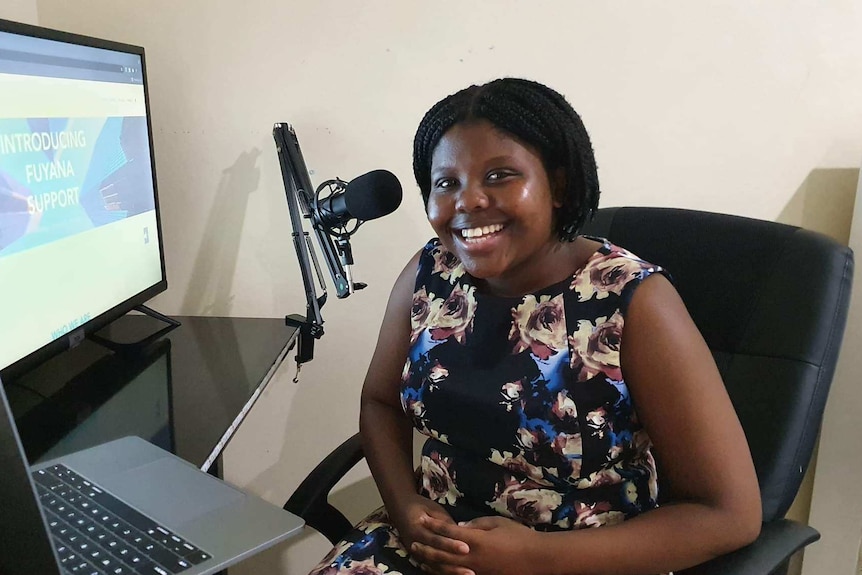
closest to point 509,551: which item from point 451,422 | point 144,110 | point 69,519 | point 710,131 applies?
point 451,422

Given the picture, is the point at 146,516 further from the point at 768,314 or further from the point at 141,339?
the point at 768,314

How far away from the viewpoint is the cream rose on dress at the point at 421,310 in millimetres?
1172

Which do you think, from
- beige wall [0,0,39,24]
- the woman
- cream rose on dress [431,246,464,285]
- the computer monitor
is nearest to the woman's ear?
the woman

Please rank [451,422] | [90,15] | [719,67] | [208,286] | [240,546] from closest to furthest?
[240,546] → [451,422] → [719,67] → [90,15] → [208,286]

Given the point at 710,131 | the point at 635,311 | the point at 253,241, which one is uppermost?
the point at 710,131

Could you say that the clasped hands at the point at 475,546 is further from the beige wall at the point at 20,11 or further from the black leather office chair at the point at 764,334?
the beige wall at the point at 20,11

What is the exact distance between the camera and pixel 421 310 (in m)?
1.19

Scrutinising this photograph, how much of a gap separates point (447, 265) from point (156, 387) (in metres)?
0.54

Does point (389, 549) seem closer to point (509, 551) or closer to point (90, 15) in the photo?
point (509, 551)

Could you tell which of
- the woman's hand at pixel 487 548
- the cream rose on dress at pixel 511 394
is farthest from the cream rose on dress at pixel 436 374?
the woman's hand at pixel 487 548

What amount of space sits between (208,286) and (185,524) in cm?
94

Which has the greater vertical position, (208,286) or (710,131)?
(710,131)

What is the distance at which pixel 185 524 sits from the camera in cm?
79

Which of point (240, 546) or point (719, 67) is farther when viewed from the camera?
point (719, 67)
